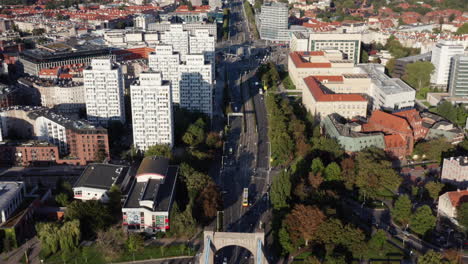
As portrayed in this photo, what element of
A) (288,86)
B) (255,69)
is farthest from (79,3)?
(288,86)

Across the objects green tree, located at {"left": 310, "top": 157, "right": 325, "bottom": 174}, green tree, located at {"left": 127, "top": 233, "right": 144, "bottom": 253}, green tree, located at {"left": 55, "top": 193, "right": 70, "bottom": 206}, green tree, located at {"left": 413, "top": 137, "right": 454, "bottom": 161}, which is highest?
green tree, located at {"left": 310, "top": 157, "right": 325, "bottom": 174}

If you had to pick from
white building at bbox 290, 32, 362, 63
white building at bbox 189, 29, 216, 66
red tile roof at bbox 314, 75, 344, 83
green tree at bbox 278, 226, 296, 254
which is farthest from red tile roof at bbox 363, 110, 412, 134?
white building at bbox 290, 32, 362, 63

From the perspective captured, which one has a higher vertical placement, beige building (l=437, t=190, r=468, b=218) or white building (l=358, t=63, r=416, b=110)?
white building (l=358, t=63, r=416, b=110)

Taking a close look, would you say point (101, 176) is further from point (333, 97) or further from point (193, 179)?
point (333, 97)

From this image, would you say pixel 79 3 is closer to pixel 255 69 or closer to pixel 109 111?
pixel 255 69

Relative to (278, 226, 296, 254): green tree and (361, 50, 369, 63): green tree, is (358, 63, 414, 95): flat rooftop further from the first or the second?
(278, 226, 296, 254): green tree

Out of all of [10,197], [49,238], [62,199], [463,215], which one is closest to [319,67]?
[463,215]

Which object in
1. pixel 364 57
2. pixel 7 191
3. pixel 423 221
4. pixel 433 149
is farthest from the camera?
pixel 364 57
